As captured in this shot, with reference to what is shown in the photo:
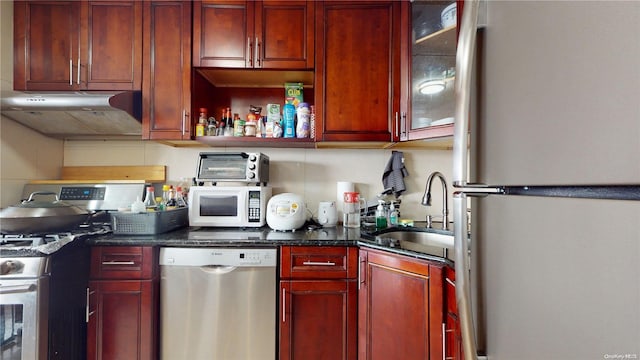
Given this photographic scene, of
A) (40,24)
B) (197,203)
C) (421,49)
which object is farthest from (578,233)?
(40,24)

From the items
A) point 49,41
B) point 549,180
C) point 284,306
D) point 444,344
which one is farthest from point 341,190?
point 49,41

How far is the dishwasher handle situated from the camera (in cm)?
139

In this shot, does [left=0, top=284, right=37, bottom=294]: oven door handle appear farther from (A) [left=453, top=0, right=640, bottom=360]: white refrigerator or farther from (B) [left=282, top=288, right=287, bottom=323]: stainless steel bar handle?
(A) [left=453, top=0, right=640, bottom=360]: white refrigerator

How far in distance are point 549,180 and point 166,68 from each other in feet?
6.45

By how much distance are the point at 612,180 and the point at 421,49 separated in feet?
4.84

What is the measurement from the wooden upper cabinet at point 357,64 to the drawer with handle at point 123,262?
1237 mm

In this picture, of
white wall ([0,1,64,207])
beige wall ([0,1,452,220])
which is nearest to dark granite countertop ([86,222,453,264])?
beige wall ([0,1,452,220])

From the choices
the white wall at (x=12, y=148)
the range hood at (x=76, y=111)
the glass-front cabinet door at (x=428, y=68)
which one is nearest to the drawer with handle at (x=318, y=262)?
the glass-front cabinet door at (x=428, y=68)

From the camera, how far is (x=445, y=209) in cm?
162

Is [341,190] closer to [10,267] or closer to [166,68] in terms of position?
[166,68]

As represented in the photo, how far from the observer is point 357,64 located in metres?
1.68

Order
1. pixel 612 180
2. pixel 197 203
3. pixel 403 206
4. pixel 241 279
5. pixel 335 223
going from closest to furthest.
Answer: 1. pixel 612 180
2. pixel 241 279
3. pixel 197 203
4. pixel 335 223
5. pixel 403 206

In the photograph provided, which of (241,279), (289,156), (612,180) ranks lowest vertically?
(241,279)

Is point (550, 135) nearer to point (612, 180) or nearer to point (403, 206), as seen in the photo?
point (612, 180)
